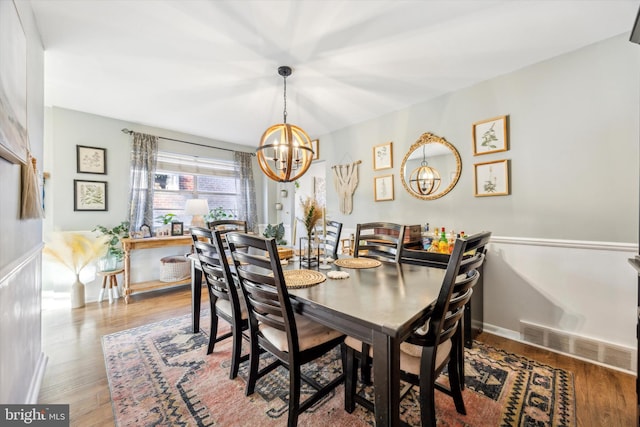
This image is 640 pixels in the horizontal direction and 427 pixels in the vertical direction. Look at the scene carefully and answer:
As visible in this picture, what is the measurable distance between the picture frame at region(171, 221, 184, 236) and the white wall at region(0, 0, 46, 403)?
194 centimetres

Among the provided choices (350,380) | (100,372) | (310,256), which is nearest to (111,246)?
(100,372)

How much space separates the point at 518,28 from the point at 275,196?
4.39m

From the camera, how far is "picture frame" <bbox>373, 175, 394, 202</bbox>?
3.41 metres

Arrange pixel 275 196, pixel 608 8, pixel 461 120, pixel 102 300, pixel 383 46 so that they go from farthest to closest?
pixel 275 196
pixel 102 300
pixel 461 120
pixel 383 46
pixel 608 8

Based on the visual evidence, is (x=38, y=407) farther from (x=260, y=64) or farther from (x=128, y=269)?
(x=260, y=64)

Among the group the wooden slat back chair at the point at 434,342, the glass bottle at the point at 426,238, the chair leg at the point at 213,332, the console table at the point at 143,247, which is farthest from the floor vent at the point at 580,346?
the console table at the point at 143,247

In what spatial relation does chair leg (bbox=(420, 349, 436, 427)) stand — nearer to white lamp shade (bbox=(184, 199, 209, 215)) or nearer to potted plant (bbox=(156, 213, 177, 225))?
white lamp shade (bbox=(184, 199, 209, 215))

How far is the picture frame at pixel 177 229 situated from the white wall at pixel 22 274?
6.35ft

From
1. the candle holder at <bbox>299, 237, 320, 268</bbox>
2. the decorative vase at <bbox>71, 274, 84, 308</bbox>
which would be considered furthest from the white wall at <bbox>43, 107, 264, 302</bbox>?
the candle holder at <bbox>299, 237, 320, 268</bbox>

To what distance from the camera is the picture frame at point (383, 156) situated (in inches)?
134

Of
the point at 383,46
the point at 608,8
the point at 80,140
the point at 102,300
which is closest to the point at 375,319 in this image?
the point at 383,46

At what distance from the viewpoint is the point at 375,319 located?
0.99 m

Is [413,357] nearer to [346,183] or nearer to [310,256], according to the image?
[310,256]

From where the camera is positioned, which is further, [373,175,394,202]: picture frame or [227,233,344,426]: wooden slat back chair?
[373,175,394,202]: picture frame
